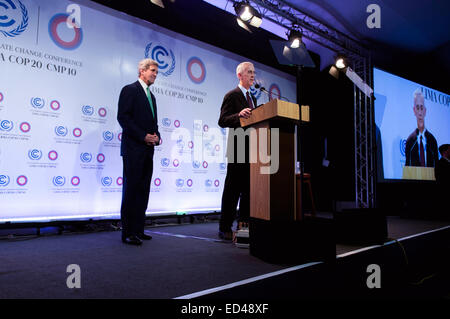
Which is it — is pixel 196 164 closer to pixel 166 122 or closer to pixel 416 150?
pixel 166 122

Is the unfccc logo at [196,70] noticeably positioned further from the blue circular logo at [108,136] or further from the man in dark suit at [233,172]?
the man in dark suit at [233,172]

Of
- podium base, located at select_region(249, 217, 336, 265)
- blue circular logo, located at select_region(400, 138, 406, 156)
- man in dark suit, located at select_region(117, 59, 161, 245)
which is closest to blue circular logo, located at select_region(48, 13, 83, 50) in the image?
man in dark suit, located at select_region(117, 59, 161, 245)

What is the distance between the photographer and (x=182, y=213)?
13.2 ft

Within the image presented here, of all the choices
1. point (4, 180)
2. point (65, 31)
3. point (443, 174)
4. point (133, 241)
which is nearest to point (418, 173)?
point (443, 174)

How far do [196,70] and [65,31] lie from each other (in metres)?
1.76

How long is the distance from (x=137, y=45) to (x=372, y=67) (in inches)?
164

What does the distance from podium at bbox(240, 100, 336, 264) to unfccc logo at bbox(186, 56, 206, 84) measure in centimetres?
255

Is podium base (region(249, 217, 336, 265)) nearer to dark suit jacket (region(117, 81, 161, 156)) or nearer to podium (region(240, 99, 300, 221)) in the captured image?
podium (region(240, 99, 300, 221))

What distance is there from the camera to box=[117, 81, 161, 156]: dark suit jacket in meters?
2.40

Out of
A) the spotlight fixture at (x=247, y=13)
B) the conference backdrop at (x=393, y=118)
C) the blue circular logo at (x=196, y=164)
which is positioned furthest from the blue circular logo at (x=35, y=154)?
the conference backdrop at (x=393, y=118)

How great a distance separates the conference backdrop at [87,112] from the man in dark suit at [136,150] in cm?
104

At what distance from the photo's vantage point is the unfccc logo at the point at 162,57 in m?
3.94

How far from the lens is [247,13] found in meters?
4.04
